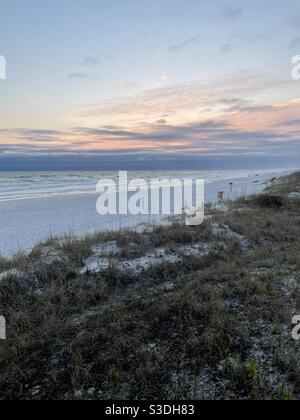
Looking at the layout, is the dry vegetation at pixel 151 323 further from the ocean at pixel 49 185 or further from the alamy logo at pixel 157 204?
the ocean at pixel 49 185

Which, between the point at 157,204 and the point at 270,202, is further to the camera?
the point at 157,204

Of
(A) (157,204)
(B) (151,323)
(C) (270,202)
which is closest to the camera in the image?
(B) (151,323)

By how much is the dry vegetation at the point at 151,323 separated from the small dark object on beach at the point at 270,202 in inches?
207

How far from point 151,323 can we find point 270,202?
34.2 ft

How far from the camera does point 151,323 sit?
4.68 m

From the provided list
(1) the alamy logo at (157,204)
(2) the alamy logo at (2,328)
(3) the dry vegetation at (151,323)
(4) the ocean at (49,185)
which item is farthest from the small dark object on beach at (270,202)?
(2) the alamy logo at (2,328)

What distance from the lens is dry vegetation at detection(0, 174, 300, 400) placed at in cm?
350

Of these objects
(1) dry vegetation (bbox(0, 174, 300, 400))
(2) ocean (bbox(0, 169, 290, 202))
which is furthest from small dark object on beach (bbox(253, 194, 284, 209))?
(2) ocean (bbox(0, 169, 290, 202))

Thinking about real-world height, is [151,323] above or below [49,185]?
below

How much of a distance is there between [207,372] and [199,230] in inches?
233

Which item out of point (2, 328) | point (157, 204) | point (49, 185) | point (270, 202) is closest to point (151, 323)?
point (2, 328)

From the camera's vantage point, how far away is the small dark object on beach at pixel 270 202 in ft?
43.2

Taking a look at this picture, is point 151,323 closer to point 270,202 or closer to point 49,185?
point 270,202
